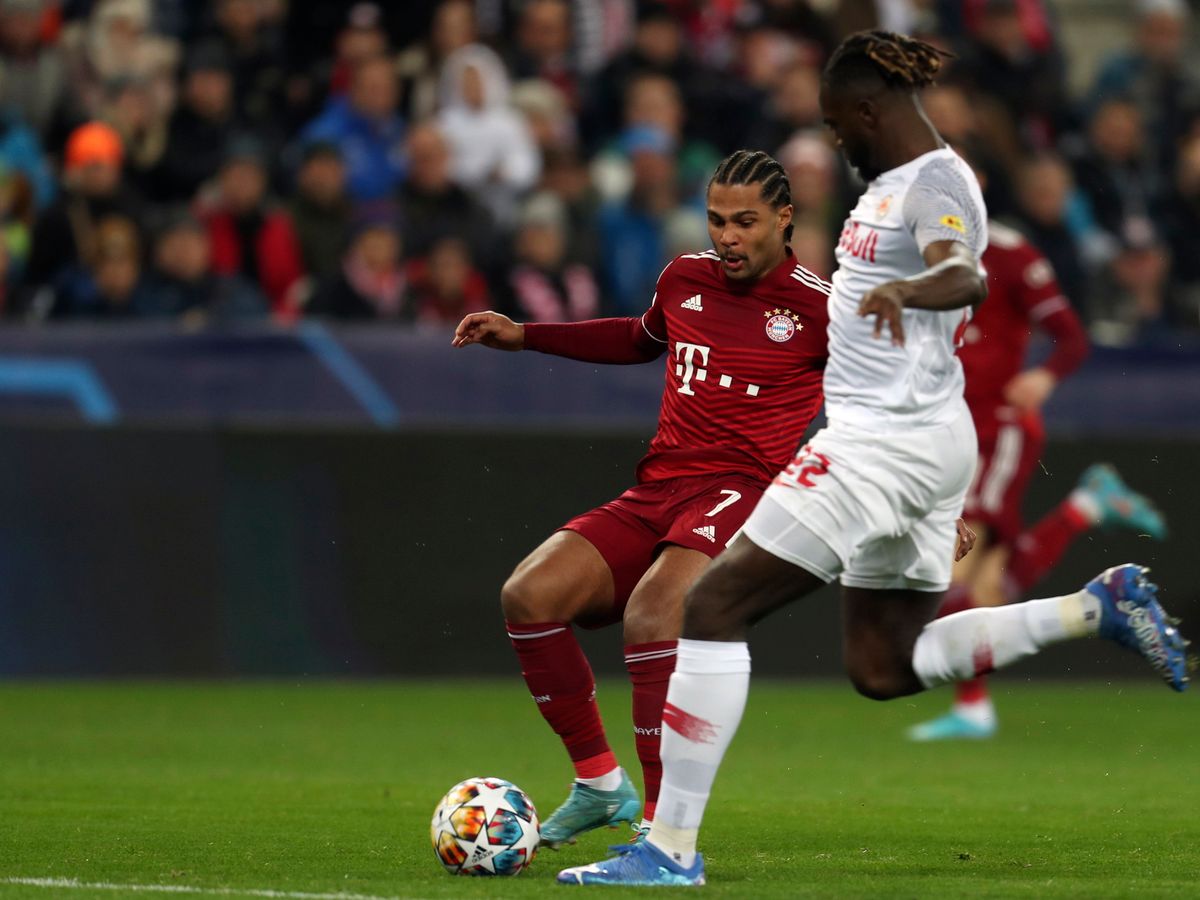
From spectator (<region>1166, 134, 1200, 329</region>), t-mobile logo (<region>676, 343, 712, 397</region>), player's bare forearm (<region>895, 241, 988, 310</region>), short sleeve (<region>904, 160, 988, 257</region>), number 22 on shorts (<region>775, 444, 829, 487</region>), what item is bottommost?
spectator (<region>1166, 134, 1200, 329</region>)

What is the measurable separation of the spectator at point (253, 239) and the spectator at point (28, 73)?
140cm

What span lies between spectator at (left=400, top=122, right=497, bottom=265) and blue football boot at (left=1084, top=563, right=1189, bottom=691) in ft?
27.6

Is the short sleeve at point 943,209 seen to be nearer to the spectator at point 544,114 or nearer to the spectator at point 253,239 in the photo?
the spectator at point 253,239

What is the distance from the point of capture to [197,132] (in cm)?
1418

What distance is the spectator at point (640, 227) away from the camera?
560 inches

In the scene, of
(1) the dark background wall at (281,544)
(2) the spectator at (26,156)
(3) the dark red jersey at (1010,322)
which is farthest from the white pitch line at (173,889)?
(2) the spectator at (26,156)

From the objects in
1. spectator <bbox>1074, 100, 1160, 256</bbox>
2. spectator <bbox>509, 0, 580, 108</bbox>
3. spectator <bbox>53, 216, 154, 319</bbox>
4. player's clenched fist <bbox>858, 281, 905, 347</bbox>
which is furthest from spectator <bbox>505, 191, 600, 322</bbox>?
player's clenched fist <bbox>858, 281, 905, 347</bbox>

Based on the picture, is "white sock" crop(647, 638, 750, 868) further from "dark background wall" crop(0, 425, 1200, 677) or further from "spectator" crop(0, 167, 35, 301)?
"spectator" crop(0, 167, 35, 301)

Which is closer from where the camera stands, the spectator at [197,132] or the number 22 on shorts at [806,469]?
the number 22 on shorts at [806,469]

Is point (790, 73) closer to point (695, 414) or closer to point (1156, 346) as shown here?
point (1156, 346)

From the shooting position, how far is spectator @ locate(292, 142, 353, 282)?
541 inches

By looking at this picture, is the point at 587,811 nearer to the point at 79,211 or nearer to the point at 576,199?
the point at 79,211

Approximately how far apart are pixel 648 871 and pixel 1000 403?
592cm

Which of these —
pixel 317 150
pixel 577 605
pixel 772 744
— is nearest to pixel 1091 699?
pixel 772 744
